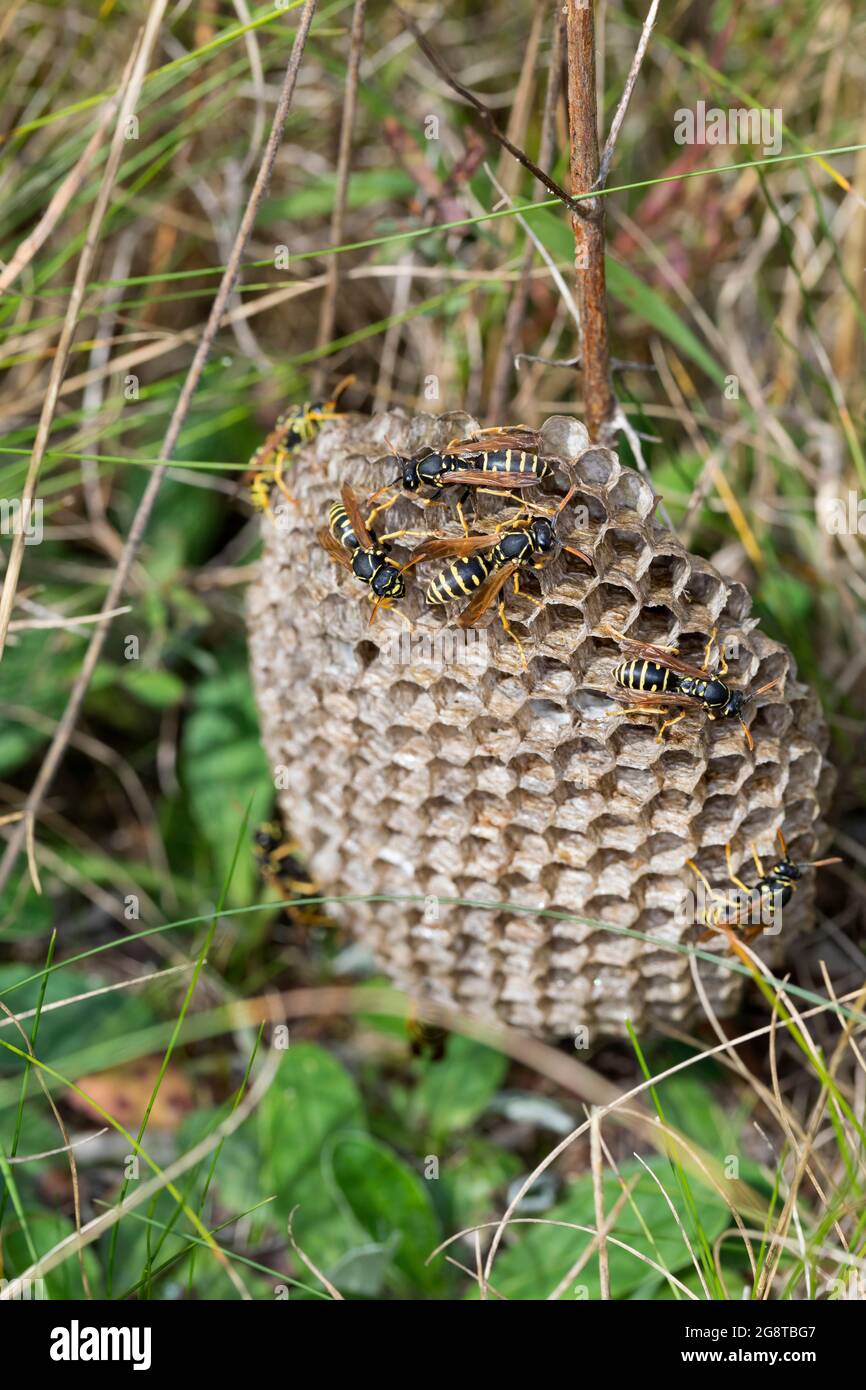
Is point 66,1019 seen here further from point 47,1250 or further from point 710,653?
point 710,653

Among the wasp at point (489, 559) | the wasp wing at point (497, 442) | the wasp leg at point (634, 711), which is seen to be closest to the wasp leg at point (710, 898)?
the wasp leg at point (634, 711)

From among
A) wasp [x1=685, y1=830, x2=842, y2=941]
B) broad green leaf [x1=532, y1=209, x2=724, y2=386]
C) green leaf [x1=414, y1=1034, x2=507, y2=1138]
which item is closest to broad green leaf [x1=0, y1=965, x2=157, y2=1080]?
green leaf [x1=414, y1=1034, x2=507, y2=1138]

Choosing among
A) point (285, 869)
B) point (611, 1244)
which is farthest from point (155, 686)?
point (611, 1244)

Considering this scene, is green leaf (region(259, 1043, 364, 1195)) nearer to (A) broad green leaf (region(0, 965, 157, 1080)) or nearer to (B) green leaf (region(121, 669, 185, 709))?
(A) broad green leaf (region(0, 965, 157, 1080))

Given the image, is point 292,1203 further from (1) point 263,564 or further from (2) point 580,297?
(2) point 580,297

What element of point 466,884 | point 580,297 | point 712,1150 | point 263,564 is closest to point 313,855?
point 466,884

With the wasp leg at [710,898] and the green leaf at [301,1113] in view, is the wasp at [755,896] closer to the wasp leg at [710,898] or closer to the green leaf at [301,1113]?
the wasp leg at [710,898]
